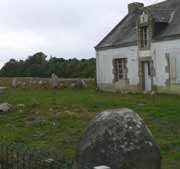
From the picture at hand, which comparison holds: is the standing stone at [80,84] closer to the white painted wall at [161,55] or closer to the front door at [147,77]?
the front door at [147,77]

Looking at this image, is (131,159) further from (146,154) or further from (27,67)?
(27,67)

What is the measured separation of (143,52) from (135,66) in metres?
1.30

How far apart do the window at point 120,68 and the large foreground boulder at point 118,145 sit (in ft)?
73.7

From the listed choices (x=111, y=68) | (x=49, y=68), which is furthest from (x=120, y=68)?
(x=49, y=68)

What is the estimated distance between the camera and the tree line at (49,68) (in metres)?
50.2

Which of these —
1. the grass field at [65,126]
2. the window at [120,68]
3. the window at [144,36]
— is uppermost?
the window at [144,36]

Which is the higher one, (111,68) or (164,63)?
(164,63)

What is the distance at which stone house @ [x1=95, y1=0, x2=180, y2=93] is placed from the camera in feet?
78.2

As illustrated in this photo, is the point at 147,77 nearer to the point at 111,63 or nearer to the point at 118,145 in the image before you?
the point at 111,63

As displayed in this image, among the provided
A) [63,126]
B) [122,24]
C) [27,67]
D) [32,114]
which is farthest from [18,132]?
[27,67]

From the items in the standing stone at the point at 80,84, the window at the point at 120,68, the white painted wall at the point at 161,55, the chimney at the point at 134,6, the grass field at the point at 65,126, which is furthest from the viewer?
the standing stone at the point at 80,84

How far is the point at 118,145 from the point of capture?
17.3 ft

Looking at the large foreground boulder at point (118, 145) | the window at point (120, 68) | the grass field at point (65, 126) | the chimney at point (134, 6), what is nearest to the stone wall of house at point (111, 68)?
the window at point (120, 68)

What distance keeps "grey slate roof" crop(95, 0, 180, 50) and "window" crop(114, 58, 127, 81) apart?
113 cm
